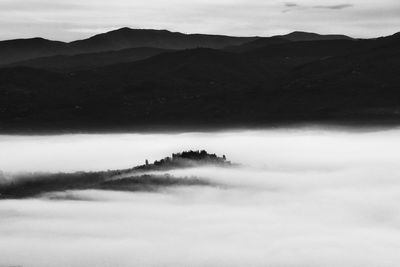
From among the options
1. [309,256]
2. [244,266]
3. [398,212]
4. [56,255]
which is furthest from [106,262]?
[398,212]

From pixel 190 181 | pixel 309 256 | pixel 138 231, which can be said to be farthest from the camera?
pixel 190 181

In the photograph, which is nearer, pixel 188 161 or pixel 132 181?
pixel 188 161

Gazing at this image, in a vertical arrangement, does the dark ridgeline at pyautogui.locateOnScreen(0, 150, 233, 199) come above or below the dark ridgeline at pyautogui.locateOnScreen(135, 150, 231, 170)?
below

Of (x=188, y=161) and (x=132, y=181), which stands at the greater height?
(x=188, y=161)

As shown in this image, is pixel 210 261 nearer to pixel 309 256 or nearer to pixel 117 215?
pixel 309 256

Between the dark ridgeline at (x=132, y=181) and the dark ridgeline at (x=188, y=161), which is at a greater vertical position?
the dark ridgeline at (x=188, y=161)

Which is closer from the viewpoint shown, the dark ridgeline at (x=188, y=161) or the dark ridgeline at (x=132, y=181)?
the dark ridgeline at (x=188, y=161)

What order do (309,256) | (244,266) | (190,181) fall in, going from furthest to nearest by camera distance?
(190,181) → (309,256) → (244,266)

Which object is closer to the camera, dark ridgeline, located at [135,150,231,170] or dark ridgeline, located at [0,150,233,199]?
dark ridgeline, located at [135,150,231,170]
